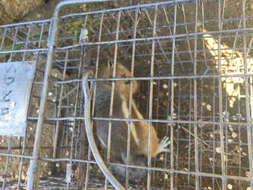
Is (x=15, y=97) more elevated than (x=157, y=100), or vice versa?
(x=157, y=100)

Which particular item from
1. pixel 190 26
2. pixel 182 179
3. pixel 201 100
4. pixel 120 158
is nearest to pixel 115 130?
pixel 120 158

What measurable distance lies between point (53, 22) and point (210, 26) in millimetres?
1196

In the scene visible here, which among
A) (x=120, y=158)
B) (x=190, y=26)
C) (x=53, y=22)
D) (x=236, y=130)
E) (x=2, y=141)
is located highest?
(x=190, y=26)

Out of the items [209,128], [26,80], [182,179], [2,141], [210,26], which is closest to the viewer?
[26,80]

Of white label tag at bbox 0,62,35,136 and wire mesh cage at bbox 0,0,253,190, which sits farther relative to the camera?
wire mesh cage at bbox 0,0,253,190

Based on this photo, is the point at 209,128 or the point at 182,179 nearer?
the point at 182,179

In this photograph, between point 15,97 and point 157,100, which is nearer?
point 15,97

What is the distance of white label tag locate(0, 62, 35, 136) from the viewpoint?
0.91 meters

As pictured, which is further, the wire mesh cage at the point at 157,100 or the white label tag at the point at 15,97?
the wire mesh cage at the point at 157,100

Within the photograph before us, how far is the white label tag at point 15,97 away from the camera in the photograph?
91 centimetres

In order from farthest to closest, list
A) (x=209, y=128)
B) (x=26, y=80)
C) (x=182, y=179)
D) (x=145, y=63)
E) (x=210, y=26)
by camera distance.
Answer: (x=145, y=63) → (x=209, y=128) → (x=182, y=179) → (x=210, y=26) → (x=26, y=80)

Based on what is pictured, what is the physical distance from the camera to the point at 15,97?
936 mm

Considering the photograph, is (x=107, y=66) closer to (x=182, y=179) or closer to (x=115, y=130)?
(x=115, y=130)

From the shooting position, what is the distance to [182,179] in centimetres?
173
